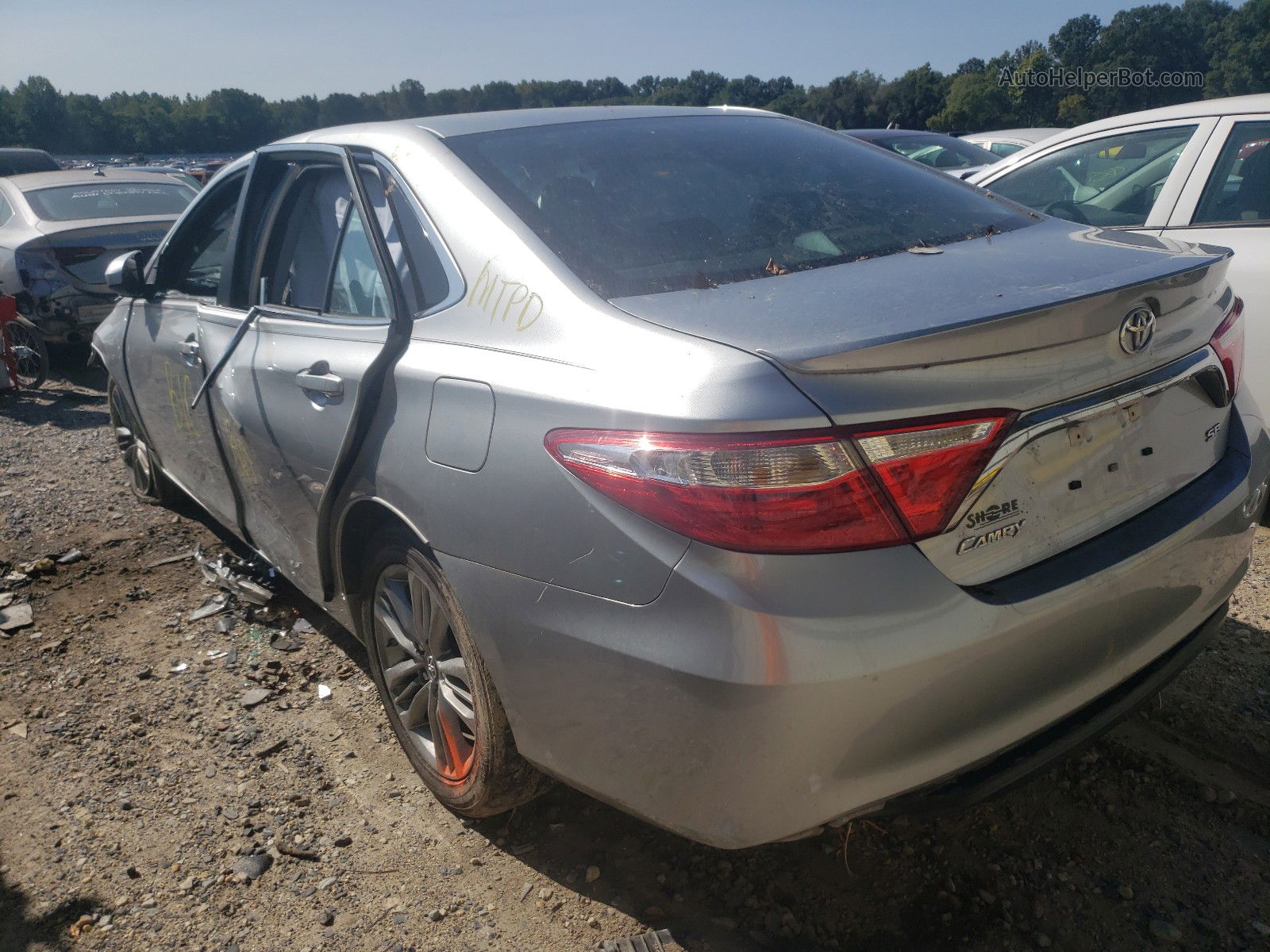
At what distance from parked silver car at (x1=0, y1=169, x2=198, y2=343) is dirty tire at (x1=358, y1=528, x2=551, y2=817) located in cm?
668

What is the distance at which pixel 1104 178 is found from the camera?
15.5ft

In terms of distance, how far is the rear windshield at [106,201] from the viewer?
8805mm

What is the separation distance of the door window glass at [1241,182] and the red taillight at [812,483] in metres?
3.20

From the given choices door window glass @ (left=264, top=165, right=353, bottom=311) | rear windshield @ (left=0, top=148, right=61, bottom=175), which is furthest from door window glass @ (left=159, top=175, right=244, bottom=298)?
rear windshield @ (left=0, top=148, right=61, bottom=175)

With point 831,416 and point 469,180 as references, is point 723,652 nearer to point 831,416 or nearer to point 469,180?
point 831,416

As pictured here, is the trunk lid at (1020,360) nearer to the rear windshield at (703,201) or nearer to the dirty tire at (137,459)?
the rear windshield at (703,201)

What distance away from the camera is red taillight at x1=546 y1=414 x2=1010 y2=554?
1.58m

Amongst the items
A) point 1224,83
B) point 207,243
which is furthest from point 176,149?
point 207,243

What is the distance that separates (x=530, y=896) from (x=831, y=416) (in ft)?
4.54

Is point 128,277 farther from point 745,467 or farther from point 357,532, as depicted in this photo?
point 745,467

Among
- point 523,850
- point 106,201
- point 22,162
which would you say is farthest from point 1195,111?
point 22,162

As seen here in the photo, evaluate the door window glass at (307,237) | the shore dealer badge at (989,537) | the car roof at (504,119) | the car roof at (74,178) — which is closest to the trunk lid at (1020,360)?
the shore dealer badge at (989,537)

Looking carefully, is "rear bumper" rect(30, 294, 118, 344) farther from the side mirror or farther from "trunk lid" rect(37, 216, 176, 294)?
the side mirror

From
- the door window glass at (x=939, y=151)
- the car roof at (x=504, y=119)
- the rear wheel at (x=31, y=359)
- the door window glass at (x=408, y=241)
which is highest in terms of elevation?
the car roof at (x=504, y=119)
